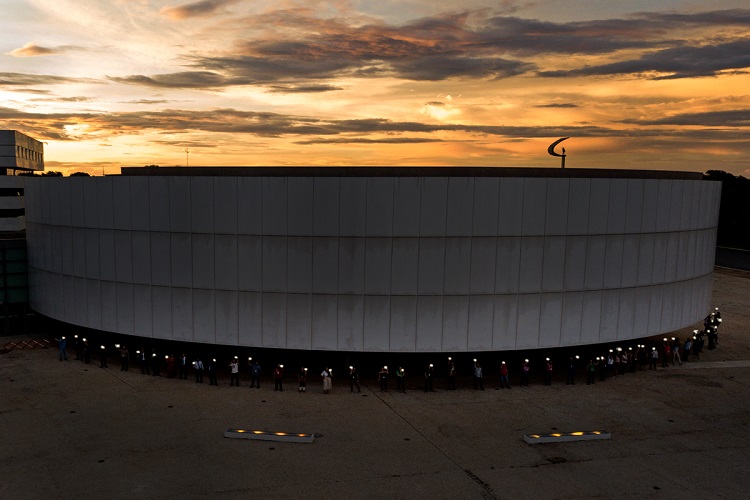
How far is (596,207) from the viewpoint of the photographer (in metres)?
31.2

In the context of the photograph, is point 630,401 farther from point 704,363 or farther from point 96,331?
point 96,331

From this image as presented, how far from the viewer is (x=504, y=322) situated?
30625 millimetres

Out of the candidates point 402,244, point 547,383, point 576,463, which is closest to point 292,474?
point 576,463

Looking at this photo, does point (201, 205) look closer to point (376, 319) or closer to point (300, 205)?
point (300, 205)

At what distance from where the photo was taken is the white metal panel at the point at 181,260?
31.0 meters

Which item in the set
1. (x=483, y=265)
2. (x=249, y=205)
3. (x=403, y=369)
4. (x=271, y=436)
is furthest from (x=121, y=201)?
(x=483, y=265)

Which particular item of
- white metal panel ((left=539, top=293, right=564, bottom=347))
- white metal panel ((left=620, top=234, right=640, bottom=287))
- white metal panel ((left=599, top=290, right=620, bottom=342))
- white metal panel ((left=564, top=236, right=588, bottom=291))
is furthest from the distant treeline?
white metal panel ((left=539, top=293, right=564, bottom=347))

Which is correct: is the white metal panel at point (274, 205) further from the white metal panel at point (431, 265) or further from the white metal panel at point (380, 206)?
the white metal panel at point (431, 265)

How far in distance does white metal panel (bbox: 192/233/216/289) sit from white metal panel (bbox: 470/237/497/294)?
1352cm

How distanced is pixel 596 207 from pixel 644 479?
1577cm

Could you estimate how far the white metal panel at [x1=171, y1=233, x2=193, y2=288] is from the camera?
31031 mm

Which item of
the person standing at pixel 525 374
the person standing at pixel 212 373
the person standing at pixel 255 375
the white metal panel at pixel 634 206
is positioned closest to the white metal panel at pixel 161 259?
the person standing at pixel 212 373

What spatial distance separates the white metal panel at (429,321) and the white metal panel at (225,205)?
10438 millimetres

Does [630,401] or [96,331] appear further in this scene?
[96,331]
